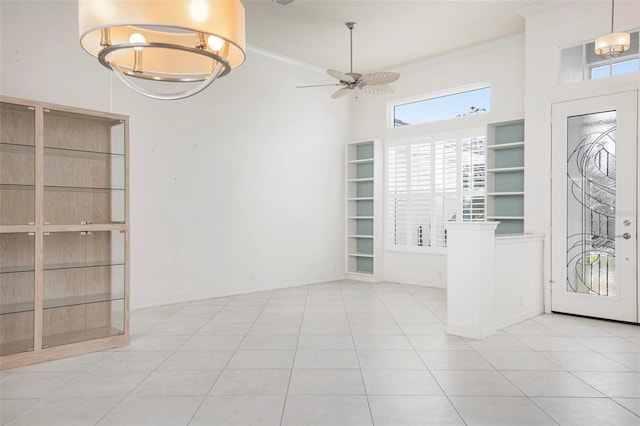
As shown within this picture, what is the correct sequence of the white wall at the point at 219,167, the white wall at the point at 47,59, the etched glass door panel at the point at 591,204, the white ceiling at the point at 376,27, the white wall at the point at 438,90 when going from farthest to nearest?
1. the white wall at the point at 438,90
2. the white ceiling at the point at 376,27
3. the etched glass door panel at the point at 591,204
4. the white wall at the point at 219,167
5. the white wall at the point at 47,59

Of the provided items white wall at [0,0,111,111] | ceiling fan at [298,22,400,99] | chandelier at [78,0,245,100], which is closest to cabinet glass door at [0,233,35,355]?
white wall at [0,0,111,111]

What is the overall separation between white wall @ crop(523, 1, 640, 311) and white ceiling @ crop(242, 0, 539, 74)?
428 millimetres

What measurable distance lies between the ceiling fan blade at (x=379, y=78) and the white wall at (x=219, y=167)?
7.10ft

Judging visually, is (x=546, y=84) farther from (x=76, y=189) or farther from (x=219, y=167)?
(x=76, y=189)

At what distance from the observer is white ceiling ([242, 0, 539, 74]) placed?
5.60 m

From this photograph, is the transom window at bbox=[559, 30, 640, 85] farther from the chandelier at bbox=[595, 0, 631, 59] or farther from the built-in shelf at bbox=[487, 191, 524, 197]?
the built-in shelf at bbox=[487, 191, 524, 197]

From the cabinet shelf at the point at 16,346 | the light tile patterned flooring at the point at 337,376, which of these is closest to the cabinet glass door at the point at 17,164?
the cabinet shelf at the point at 16,346

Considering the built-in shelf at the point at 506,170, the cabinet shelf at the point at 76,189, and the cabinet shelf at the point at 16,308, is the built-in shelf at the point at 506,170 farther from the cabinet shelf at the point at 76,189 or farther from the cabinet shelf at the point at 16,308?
the cabinet shelf at the point at 16,308

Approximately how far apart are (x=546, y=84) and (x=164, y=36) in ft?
16.9

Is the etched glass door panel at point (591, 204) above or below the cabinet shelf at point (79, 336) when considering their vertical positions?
above

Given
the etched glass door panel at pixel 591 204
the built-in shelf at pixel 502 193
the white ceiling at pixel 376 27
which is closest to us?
the etched glass door panel at pixel 591 204

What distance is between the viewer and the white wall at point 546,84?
5.29 m

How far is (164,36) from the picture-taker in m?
1.97

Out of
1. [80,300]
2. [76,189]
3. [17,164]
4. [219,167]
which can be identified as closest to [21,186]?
[17,164]
